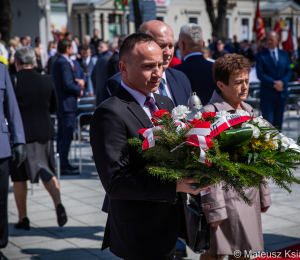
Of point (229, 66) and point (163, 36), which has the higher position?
point (163, 36)

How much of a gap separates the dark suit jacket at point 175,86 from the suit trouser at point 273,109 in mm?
5425

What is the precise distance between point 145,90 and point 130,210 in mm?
691

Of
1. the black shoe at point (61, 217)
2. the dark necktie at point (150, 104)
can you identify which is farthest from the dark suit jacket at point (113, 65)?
the dark necktie at point (150, 104)

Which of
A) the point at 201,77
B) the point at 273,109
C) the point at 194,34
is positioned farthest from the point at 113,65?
the point at 273,109

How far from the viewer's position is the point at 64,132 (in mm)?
8461

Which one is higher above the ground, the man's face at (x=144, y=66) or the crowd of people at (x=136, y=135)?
the man's face at (x=144, y=66)

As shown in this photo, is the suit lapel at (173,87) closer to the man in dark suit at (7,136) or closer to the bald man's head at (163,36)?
the bald man's head at (163,36)

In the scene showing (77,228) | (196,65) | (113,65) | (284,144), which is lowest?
(77,228)

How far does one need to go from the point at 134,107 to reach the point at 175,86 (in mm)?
1364

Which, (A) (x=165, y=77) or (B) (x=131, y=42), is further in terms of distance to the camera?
(A) (x=165, y=77)

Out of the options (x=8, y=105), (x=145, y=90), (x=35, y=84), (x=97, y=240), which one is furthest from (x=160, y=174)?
(x=35, y=84)

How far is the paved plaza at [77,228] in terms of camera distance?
4.82m

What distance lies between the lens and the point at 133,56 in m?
2.54

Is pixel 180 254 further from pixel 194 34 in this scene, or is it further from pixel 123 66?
pixel 123 66
